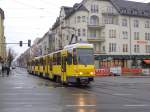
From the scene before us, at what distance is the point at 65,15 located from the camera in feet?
320

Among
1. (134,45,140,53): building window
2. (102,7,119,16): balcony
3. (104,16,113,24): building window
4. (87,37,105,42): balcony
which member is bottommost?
(134,45,140,53): building window

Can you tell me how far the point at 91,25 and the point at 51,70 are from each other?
1823 inches

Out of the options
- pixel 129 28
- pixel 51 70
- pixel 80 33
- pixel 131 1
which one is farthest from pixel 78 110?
pixel 131 1

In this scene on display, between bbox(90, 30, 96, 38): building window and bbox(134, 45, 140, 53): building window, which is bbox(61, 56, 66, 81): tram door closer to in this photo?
bbox(90, 30, 96, 38): building window

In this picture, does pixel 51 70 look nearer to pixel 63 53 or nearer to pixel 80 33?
pixel 63 53

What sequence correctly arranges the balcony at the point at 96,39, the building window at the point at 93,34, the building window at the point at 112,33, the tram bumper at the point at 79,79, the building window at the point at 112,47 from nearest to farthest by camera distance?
the tram bumper at the point at 79,79
the balcony at the point at 96,39
the building window at the point at 93,34
the building window at the point at 112,47
the building window at the point at 112,33

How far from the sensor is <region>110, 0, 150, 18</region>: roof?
9388 centimetres

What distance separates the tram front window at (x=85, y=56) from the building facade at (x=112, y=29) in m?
53.5

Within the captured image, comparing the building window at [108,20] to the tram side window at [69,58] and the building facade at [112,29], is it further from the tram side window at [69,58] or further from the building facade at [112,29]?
the tram side window at [69,58]

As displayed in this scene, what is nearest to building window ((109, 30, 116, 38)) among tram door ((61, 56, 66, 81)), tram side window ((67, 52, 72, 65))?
tram door ((61, 56, 66, 81))

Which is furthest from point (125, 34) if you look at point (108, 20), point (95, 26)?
point (95, 26)

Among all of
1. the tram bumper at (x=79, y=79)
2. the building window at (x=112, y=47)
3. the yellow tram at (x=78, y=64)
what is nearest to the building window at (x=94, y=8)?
the building window at (x=112, y=47)

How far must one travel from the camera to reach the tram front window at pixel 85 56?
33656 millimetres

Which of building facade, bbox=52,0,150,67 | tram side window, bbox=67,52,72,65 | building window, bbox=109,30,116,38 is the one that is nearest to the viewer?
tram side window, bbox=67,52,72,65
